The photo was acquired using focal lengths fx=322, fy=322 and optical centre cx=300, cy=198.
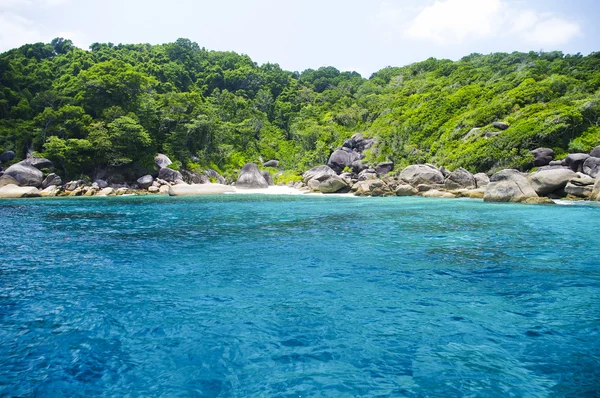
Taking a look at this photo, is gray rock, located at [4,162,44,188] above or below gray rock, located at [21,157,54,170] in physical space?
below

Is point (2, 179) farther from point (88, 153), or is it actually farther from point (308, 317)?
point (308, 317)

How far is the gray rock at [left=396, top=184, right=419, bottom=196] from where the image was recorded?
3139 cm

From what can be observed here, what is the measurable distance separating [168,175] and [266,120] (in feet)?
136

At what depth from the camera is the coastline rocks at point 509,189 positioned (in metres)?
22.0

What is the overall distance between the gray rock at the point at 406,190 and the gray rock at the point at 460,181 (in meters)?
3.07

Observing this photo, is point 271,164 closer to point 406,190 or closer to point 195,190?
point 195,190

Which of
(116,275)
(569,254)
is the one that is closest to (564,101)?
(569,254)

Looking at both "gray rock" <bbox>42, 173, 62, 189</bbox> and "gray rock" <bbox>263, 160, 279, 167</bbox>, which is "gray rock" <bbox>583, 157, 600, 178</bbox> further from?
"gray rock" <bbox>42, 173, 62, 189</bbox>

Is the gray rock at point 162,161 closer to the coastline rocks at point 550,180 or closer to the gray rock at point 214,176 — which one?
the gray rock at point 214,176

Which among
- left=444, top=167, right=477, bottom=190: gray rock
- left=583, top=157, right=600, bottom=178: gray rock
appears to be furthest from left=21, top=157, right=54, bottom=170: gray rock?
left=583, top=157, right=600, bottom=178: gray rock

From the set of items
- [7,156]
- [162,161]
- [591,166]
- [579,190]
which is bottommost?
[579,190]

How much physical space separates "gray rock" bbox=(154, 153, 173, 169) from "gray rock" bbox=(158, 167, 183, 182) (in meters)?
2.51

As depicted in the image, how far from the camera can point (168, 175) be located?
44094 millimetres

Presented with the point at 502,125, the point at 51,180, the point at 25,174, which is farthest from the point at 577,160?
the point at 25,174
